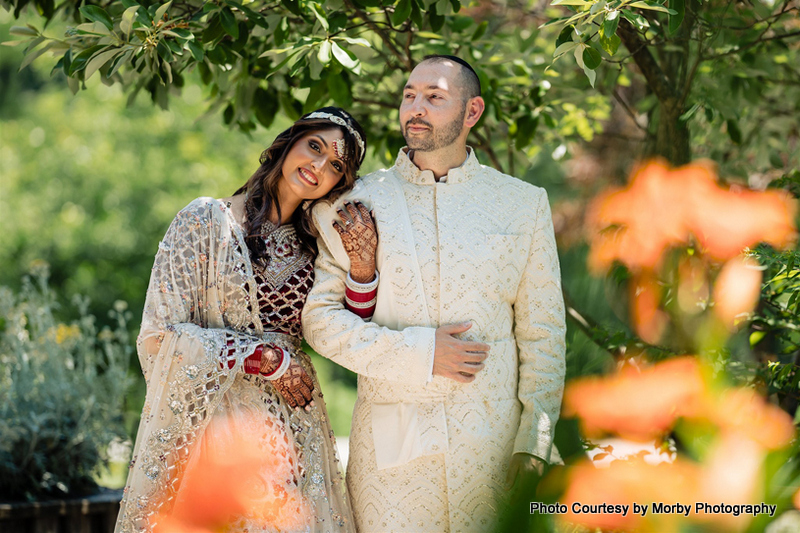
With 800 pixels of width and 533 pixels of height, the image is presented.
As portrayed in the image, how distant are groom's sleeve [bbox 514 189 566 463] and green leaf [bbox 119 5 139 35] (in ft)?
4.44

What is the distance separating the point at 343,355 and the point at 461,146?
805mm

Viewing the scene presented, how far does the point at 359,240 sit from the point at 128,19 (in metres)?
0.93

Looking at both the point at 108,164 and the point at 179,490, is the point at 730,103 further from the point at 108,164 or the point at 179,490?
the point at 108,164

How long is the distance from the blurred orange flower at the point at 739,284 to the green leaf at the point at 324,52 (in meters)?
1.33

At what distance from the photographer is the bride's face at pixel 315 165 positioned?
256 centimetres

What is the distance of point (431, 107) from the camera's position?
8.28 ft

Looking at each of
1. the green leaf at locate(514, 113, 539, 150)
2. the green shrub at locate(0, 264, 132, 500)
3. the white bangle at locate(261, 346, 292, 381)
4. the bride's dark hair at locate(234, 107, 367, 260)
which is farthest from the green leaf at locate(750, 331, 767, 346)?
the green shrub at locate(0, 264, 132, 500)

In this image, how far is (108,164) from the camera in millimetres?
10336

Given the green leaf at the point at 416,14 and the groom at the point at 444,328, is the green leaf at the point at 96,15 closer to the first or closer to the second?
the groom at the point at 444,328

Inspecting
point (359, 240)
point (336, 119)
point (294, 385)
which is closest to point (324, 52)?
point (336, 119)

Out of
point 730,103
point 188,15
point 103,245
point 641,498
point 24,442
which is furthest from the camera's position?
point 103,245

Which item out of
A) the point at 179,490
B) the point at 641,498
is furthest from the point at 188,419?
the point at 641,498

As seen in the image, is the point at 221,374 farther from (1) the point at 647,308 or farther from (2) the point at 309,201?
(1) the point at 647,308

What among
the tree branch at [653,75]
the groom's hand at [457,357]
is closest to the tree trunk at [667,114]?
the tree branch at [653,75]
